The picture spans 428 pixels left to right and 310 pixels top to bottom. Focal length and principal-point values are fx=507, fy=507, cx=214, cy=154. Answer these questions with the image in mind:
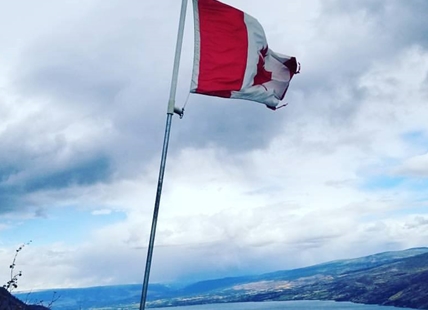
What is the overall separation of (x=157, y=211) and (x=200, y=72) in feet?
10.9

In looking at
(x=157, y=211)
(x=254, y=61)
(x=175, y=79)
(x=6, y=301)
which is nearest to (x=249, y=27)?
(x=254, y=61)

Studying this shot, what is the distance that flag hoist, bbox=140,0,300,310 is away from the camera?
11.1m

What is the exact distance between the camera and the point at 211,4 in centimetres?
1172

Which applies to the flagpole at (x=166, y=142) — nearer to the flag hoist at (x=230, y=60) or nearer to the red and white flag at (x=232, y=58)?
the flag hoist at (x=230, y=60)

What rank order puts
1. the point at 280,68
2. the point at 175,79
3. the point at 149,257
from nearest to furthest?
the point at 149,257 < the point at 175,79 < the point at 280,68

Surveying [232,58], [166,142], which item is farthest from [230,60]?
[166,142]

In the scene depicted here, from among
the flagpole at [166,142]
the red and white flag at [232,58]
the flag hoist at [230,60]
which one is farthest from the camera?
the red and white flag at [232,58]

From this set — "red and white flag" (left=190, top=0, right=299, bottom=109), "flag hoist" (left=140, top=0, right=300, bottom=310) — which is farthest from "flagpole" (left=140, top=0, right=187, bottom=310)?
"red and white flag" (left=190, top=0, right=299, bottom=109)

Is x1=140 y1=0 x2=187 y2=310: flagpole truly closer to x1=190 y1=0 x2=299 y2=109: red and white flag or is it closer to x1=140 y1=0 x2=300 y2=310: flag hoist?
x1=140 y1=0 x2=300 y2=310: flag hoist

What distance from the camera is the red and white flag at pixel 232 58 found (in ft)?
36.8

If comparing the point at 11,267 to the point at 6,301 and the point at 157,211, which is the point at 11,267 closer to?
the point at 6,301

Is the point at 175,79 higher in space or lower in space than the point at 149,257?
higher

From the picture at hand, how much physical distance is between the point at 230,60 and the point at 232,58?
0.11 meters

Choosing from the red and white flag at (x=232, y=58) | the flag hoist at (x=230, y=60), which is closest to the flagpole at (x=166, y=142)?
the flag hoist at (x=230, y=60)
